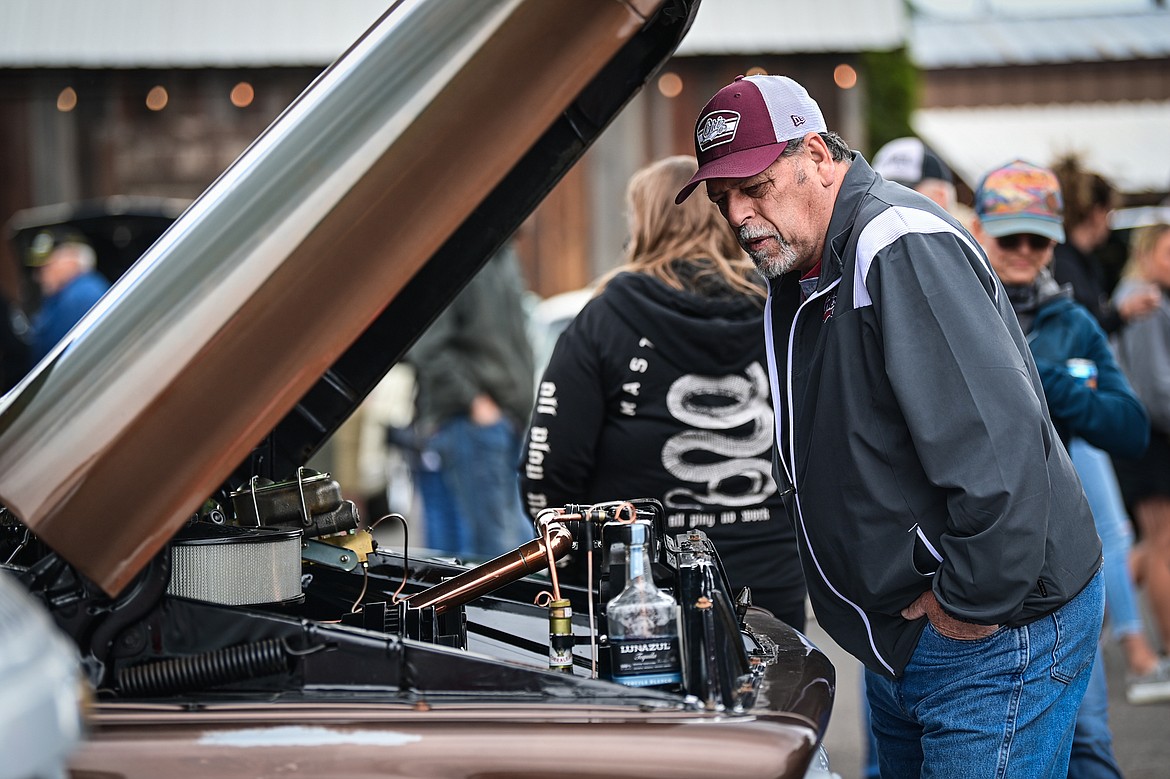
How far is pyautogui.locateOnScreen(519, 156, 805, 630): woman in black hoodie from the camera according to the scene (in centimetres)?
309

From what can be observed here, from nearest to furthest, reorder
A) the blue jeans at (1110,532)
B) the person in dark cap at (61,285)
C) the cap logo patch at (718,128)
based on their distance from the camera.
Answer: the cap logo patch at (718,128) < the blue jeans at (1110,532) < the person in dark cap at (61,285)

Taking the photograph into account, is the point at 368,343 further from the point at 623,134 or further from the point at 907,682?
the point at 623,134

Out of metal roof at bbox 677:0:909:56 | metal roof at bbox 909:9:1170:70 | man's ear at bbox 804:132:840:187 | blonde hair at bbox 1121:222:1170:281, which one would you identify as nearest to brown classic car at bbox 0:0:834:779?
man's ear at bbox 804:132:840:187

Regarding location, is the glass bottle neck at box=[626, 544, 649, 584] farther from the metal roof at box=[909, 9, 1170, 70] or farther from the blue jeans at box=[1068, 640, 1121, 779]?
the metal roof at box=[909, 9, 1170, 70]

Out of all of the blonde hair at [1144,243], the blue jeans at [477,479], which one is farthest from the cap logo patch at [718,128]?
the blue jeans at [477,479]

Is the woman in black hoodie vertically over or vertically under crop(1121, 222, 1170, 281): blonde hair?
under

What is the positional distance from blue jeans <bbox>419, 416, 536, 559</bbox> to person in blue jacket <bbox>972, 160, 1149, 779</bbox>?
10.6 feet

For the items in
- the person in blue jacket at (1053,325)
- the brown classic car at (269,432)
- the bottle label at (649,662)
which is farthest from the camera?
the person in blue jacket at (1053,325)

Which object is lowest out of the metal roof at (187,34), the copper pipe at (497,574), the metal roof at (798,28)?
the copper pipe at (497,574)

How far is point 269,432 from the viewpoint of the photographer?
1.77m

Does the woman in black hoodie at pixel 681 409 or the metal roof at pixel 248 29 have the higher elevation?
the metal roof at pixel 248 29

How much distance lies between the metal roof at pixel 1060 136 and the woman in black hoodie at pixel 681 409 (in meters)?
11.6

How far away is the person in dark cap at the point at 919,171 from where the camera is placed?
4.30 meters

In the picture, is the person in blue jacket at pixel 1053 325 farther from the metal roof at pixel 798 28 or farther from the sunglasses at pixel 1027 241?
the metal roof at pixel 798 28
